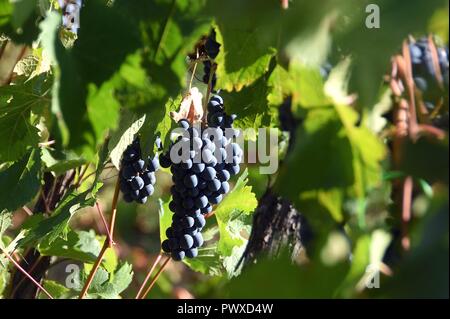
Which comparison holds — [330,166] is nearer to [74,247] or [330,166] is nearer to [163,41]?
[163,41]

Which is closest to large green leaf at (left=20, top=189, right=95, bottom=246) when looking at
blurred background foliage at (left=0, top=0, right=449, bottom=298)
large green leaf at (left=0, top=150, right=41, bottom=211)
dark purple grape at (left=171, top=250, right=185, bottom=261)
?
large green leaf at (left=0, top=150, right=41, bottom=211)

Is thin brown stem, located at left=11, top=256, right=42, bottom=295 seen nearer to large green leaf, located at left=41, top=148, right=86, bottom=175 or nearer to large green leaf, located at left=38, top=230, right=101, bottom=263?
large green leaf, located at left=38, top=230, right=101, bottom=263

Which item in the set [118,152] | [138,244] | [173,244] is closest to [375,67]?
[118,152]

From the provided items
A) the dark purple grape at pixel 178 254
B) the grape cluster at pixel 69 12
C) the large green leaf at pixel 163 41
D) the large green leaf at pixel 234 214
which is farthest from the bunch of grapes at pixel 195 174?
the large green leaf at pixel 163 41

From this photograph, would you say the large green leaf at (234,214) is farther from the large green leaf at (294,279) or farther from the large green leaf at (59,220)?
the large green leaf at (294,279)

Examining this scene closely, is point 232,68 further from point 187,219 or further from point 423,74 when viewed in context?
point 187,219

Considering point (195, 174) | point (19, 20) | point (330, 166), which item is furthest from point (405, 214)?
point (195, 174)
